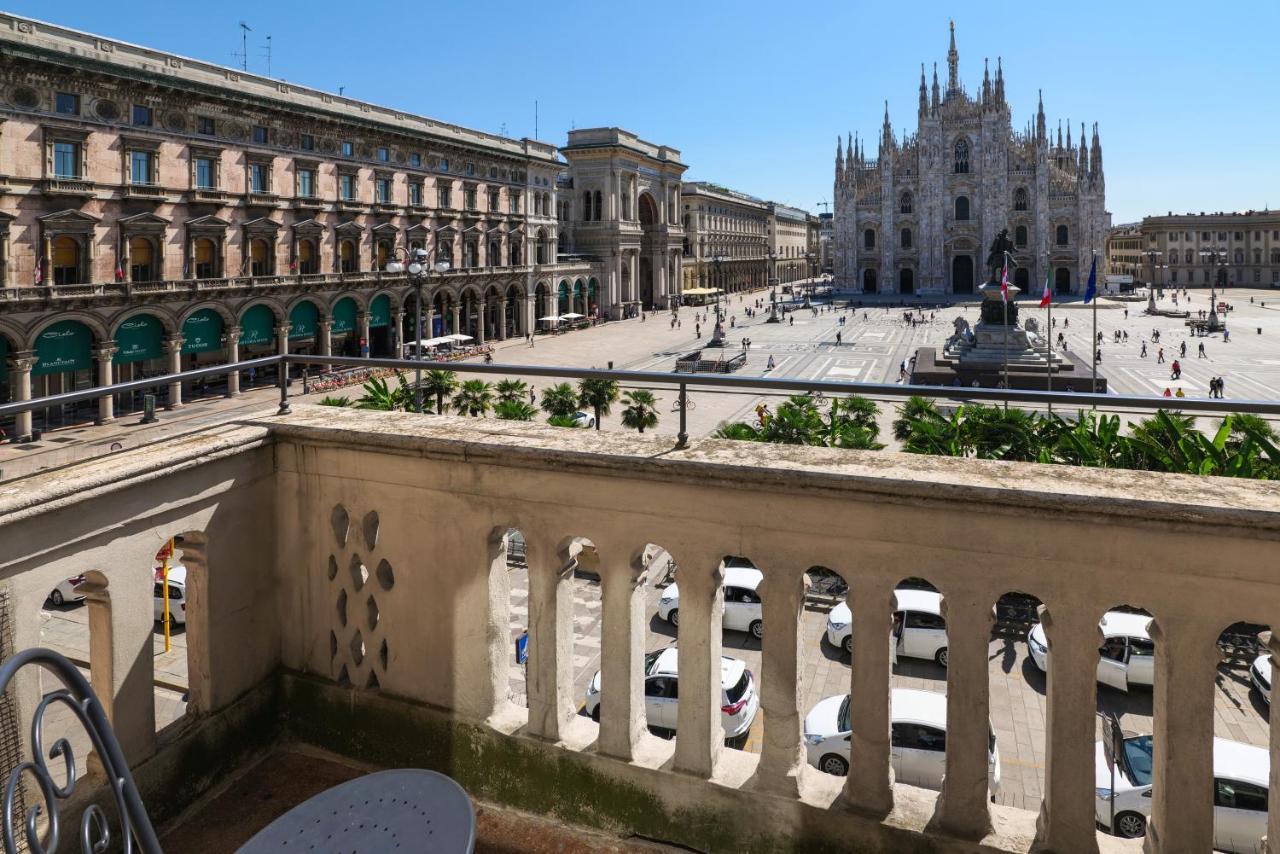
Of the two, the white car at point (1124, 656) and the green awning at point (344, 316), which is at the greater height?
the green awning at point (344, 316)

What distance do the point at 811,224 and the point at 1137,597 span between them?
195 metres

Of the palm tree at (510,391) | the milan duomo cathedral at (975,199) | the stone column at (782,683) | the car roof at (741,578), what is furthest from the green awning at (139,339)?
the milan duomo cathedral at (975,199)

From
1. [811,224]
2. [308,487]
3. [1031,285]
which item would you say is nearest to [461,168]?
[308,487]

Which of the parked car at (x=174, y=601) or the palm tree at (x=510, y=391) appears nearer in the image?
the parked car at (x=174, y=601)

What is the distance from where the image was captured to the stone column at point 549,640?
448 cm

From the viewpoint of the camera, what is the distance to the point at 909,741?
1015 centimetres

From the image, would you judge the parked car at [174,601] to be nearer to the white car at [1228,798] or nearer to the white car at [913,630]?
the white car at [913,630]

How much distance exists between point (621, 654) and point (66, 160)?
36252mm

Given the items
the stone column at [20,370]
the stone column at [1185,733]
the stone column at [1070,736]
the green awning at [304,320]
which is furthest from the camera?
the green awning at [304,320]

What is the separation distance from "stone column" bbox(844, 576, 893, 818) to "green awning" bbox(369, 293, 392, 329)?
48.4 meters

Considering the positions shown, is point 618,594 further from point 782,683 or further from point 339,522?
point 339,522

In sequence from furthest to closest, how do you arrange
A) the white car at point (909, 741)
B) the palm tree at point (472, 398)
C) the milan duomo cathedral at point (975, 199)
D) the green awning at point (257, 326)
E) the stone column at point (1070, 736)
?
the milan duomo cathedral at point (975, 199), the green awning at point (257, 326), the palm tree at point (472, 398), the white car at point (909, 741), the stone column at point (1070, 736)

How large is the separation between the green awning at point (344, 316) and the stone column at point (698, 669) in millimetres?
45497

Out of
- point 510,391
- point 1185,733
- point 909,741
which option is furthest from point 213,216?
point 1185,733
